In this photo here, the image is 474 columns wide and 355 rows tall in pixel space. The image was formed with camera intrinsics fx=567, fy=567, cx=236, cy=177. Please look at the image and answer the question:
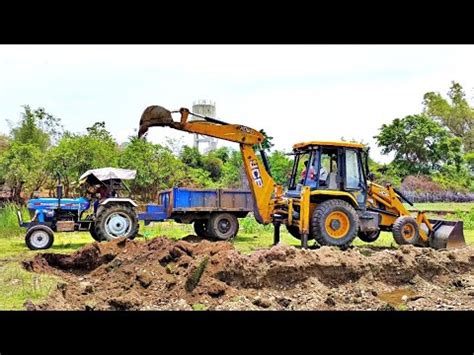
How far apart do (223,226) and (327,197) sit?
316cm

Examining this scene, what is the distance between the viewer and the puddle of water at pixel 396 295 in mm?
7025

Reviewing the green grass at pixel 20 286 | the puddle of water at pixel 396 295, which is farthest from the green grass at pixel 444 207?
the green grass at pixel 20 286

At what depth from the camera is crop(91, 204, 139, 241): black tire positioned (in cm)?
1171

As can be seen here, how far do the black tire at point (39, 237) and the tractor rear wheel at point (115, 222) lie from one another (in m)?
0.93

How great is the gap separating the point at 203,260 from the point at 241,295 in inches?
35.9

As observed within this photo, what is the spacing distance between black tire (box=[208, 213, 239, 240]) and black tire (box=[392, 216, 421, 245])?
3.71 meters

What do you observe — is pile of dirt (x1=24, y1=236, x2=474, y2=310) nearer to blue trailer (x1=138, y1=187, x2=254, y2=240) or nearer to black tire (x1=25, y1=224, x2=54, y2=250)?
black tire (x1=25, y1=224, x2=54, y2=250)

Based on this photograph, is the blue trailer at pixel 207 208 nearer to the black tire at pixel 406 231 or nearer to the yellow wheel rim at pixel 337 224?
the yellow wheel rim at pixel 337 224

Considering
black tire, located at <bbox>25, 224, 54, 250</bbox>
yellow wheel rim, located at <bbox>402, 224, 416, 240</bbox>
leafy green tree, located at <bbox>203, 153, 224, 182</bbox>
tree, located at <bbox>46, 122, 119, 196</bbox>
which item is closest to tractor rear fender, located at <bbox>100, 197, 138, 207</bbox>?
black tire, located at <bbox>25, 224, 54, 250</bbox>

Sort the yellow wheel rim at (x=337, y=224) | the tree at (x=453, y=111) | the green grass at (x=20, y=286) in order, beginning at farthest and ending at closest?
the tree at (x=453, y=111) < the yellow wheel rim at (x=337, y=224) < the green grass at (x=20, y=286)

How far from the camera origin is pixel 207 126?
11.8m

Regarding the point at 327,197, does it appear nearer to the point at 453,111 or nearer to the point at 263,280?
the point at 263,280
